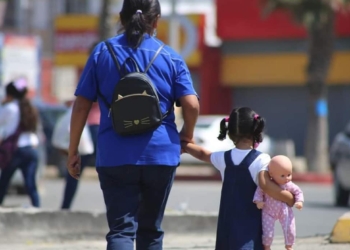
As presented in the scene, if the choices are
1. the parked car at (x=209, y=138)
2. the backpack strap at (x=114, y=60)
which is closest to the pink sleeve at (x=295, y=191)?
the backpack strap at (x=114, y=60)

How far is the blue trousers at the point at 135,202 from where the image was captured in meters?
5.48

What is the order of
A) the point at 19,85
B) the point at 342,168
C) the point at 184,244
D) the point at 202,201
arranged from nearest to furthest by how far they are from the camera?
1. the point at 184,244
2. the point at 19,85
3. the point at 342,168
4. the point at 202,201

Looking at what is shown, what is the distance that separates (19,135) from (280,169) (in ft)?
19.5

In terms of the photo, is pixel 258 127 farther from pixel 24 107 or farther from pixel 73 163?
pixel 24 107

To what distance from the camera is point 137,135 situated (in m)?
5.50

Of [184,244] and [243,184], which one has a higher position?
[243,184]

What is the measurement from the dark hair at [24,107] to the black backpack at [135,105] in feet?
18.9

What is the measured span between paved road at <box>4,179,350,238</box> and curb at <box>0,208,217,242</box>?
758 millimetres

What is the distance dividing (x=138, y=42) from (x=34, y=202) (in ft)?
19.5

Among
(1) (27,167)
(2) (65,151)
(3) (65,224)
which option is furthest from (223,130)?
(1) (27,167)

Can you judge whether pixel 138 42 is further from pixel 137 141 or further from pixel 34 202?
pixel 34 202

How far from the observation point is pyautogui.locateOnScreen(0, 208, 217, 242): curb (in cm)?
905

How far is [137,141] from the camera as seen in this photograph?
5.49 m

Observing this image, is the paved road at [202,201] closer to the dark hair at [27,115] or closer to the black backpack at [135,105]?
the dark hair at [27,115]
